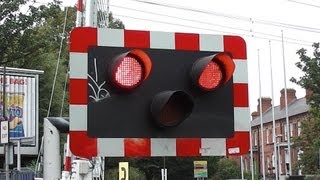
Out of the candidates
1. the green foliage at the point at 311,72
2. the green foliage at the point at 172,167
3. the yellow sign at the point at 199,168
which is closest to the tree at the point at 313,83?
the green foliage at the point at 311,72

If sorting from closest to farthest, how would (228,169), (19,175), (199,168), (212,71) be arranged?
(212,71) < (19,175) < (199,168) < (228,169)

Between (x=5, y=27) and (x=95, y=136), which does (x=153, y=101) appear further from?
(x=5, y=27)

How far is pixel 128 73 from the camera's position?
3.49 metres

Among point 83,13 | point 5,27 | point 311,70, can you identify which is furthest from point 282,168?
point 83,13

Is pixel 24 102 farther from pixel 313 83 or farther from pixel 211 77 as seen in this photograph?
pixel 211 77

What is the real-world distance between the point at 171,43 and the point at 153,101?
1.16 ft

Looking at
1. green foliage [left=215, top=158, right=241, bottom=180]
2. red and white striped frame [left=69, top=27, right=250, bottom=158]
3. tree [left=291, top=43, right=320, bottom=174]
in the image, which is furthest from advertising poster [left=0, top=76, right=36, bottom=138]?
green foliage [left=215, top=158, right=241, bottom=180]

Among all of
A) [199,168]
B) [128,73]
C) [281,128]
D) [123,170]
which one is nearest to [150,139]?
[128,73]

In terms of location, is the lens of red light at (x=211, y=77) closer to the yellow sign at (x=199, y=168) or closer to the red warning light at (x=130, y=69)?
the red warning light at (x=130, y=69)

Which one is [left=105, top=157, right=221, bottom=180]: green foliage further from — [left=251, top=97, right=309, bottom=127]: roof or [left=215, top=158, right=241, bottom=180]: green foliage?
[left=251, top=97, right=309, bottom=127]: roof

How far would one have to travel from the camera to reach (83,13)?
5.39m

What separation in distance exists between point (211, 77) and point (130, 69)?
487mm

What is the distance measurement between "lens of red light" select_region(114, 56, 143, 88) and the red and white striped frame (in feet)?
0.40

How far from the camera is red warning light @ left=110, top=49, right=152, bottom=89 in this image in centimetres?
345
